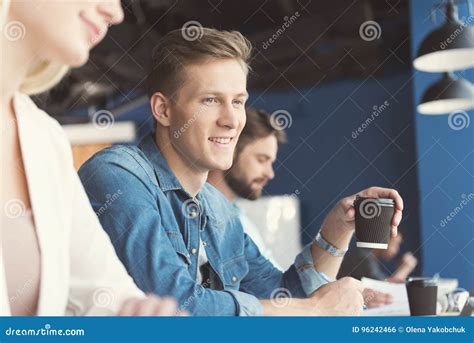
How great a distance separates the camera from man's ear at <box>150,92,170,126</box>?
7.98ft

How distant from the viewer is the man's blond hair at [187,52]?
241 cm

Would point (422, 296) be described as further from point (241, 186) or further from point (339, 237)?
point (241, 186)

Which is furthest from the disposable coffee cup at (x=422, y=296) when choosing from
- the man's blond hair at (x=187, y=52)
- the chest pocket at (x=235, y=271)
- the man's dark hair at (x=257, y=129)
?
the man's blond hair at (x=187, y=52)

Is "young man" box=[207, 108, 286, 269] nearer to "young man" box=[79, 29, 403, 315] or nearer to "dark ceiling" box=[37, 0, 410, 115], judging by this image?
"young man" box=[79, 29, 403, 315]

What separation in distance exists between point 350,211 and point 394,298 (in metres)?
0.45

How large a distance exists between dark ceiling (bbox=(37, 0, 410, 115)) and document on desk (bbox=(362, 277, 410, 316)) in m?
0.83

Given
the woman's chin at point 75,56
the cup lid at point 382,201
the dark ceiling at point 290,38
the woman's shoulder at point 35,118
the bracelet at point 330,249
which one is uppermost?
the dark ceiling at point 290,38

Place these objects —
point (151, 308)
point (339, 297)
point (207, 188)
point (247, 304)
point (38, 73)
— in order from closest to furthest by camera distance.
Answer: point (151, 308) < point (38, 73) < point (247, 304) < point (339, 297) < point (207, 188)

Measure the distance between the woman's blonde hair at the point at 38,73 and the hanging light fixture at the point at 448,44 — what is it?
1494 millimetres

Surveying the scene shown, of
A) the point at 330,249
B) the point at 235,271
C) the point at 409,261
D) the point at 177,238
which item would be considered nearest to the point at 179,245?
the point at 177,238

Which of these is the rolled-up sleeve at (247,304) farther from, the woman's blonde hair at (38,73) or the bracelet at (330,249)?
the woman's blonde hair at (38,73)

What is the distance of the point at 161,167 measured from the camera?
7.61ft
